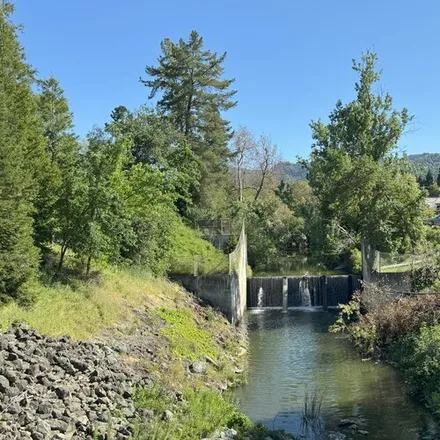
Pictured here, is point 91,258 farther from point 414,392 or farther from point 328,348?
point 414,392

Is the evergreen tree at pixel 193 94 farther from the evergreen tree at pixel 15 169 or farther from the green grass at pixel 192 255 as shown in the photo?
the evergreen tree at pixel 15 169

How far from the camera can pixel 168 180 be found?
23.6 meters

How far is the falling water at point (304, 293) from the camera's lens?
100 ft

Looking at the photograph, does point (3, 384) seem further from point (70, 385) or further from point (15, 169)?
point (15, 169)

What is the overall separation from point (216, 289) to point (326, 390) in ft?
31.4

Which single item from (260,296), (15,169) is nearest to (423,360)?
(15,169)

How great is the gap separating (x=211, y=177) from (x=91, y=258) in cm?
2255

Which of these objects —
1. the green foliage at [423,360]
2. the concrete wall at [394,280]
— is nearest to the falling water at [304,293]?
the concrete wall at [394,280]

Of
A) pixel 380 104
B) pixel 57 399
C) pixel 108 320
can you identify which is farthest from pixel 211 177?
pixel 57 399

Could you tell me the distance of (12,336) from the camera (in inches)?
462

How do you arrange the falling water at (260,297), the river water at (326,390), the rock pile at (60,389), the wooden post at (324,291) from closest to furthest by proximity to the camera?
the rock pile at (60,389)
the river water at (326,390)
the wooden post at (324,291)
the falling water at (260,297)

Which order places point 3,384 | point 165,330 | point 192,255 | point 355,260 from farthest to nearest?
point 355,260, point 192,255, point 165,330, point 3,384

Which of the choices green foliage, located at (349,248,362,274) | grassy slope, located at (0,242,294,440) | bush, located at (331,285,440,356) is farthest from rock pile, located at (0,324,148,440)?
green foliage, located at (349,248,362,274)

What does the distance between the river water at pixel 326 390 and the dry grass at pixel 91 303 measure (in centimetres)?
482
